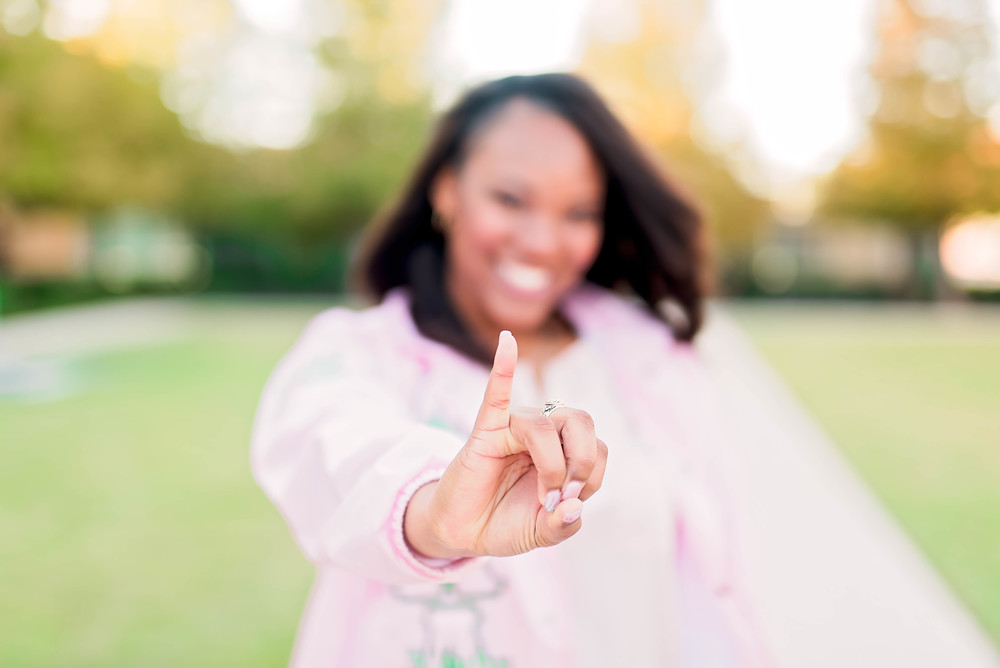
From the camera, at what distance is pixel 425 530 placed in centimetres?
98

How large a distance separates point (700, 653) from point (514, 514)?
77 centimetres

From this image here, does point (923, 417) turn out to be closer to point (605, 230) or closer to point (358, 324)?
point (605, 230)

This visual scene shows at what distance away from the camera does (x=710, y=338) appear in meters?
3.38

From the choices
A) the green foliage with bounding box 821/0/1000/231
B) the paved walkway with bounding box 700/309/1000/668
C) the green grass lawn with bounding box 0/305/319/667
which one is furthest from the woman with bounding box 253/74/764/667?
the green foliage with bounding box 821/0/1000/231

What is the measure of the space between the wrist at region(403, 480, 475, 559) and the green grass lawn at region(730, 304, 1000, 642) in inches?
106

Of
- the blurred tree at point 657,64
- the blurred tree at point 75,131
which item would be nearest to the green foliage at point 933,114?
the blurred tree at point 657,64

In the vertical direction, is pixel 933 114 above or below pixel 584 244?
above

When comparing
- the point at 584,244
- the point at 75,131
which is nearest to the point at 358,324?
the point at 584,244

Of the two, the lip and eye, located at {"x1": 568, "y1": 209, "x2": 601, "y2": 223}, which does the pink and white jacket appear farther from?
eye, located at {"x1": 568, "y1": 209, "x2": 601, "y2": 223}

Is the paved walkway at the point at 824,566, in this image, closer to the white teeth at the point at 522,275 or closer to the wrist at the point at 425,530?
the white teeth at the point at 522,275

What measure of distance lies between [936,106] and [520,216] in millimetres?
20954

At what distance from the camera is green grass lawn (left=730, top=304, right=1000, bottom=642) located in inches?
155

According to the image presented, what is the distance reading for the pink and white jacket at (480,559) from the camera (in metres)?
1.09

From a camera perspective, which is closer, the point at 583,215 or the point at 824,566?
the point at 583,215
